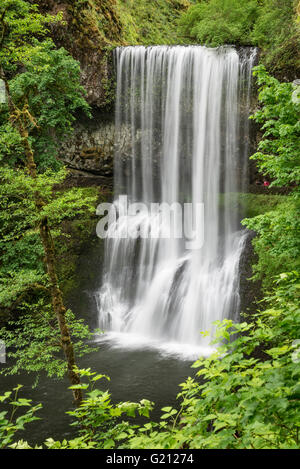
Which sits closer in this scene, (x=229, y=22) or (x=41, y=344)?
(x=41, y=344)

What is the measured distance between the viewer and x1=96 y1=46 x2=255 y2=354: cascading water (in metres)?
10.6

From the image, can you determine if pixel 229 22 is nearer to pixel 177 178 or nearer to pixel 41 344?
pixel 177 178

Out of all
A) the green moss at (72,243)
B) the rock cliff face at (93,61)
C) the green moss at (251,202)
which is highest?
the rock cliff face at (93,61)

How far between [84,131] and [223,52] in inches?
272

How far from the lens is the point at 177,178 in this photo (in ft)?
50.9

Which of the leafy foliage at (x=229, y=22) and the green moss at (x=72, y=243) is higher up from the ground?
the leafy foliage at (x=229, y=22)

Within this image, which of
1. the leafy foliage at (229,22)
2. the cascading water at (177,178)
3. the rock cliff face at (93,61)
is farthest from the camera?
the leafy foliage at (229,22)

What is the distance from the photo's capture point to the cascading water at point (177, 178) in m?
10.6

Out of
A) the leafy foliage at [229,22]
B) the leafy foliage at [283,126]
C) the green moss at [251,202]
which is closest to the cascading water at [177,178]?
the green moss at [251,202]

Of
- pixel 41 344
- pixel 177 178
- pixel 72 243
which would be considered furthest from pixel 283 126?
pixel 177 178

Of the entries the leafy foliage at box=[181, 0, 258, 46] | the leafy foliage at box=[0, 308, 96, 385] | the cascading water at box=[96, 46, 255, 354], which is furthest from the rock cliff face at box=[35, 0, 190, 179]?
the leafy foliage at box=[0, 308, 96, 385]

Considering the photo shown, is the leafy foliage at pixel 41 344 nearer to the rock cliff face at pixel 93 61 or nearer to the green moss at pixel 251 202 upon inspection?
the green moss at pixel 251 202
